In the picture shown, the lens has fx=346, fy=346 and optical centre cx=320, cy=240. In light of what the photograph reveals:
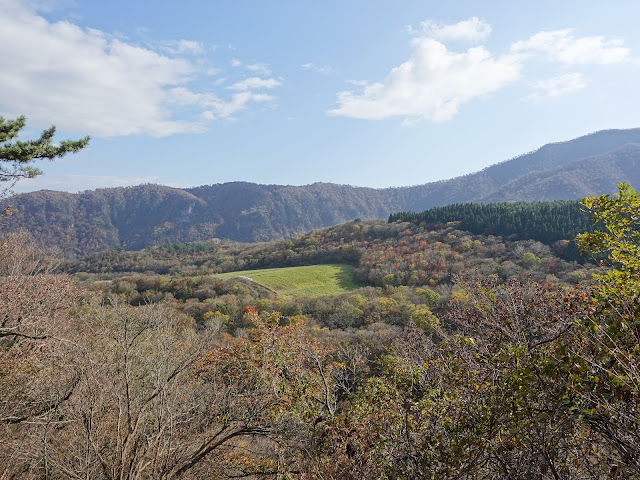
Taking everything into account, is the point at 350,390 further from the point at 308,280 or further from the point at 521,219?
the point at 521,219

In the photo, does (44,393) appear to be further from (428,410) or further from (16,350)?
(428,410)

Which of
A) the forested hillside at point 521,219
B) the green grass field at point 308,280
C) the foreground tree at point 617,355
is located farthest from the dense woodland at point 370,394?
the forested hillside at point 521,219

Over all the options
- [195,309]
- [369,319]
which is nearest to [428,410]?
[369,319]

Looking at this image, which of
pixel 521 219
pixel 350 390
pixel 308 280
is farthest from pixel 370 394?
pixel 521 219

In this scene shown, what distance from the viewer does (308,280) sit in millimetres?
70562

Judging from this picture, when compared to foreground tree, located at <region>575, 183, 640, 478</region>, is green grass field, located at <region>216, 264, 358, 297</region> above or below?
below

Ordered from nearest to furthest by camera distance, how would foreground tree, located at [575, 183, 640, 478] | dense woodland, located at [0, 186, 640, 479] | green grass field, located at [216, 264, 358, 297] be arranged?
foreground tree, located at [575, 183, 640, 478], dense woodland, located at [0, 186, 640, 479], green grass field, located at [216, 264, 358, 297]

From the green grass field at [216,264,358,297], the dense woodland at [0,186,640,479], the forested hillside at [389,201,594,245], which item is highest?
the dense woodland at [0,186,640,479]

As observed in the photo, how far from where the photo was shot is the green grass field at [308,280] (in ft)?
210

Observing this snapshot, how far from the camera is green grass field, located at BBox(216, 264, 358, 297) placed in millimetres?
64000

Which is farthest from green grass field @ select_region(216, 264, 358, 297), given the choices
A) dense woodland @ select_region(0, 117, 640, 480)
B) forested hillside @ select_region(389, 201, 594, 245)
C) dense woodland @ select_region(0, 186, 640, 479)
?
dense woodland @ select_region(0, 186, 640, 479)

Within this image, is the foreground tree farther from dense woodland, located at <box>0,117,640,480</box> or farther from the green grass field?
the green grass field

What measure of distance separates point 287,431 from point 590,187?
236 metres

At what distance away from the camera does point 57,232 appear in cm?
13312
